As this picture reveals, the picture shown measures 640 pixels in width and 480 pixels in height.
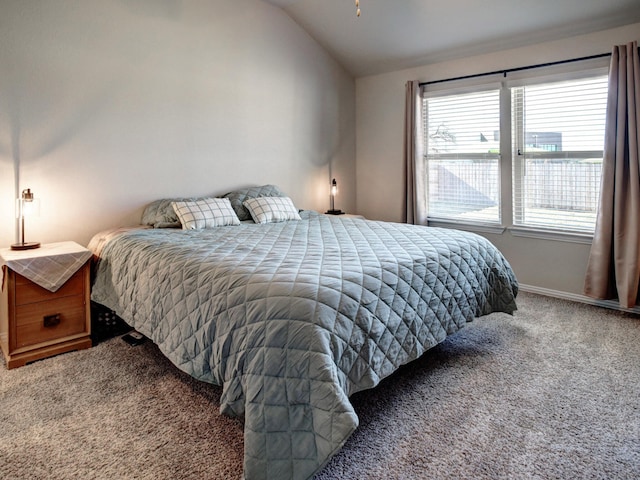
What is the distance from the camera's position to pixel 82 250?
2.68m

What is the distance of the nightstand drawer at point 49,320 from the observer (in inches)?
98.2

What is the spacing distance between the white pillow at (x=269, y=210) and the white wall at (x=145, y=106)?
44 cm

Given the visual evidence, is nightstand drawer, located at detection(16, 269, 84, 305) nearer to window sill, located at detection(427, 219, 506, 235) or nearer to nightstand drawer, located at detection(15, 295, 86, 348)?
nightstand drawer, located at detection(15, 295, 86, 348)

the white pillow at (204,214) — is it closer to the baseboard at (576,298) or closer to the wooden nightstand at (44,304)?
the wooden nightstand at (44,304)

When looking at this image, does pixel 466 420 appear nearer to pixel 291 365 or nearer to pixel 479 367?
pixel 479 367

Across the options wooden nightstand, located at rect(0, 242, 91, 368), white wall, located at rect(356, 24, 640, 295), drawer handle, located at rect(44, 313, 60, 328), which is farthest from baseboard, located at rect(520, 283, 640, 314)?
drawer handle, located at rect(44, 313, 60, 328)

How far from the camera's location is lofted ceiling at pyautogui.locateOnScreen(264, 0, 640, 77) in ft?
10.7

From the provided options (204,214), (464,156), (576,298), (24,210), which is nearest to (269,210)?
(204,214)

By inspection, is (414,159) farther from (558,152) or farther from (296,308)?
(296,308)

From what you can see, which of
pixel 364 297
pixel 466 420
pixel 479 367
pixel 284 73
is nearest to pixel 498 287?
pixel 479 367

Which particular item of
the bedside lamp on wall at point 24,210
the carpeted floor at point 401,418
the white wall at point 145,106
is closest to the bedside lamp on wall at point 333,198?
the white wall at point 145,106

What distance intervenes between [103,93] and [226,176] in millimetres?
1202

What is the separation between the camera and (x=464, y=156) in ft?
14.1

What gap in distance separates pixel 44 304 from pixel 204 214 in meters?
1.21
